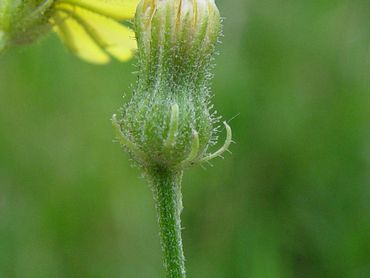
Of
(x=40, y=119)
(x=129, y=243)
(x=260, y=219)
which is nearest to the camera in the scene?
(x=260, y=219)

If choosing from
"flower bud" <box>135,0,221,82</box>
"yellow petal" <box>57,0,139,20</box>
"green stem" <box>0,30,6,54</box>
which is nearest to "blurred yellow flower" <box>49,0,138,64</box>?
"yellow petal" <box>57,0,139,20</box>

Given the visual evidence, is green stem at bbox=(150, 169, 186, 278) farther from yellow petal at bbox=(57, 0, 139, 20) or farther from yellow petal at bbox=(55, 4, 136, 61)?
yellow petal at bbox=(55, 4, 136, 61)

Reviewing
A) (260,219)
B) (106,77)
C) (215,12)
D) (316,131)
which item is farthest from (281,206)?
(215,12)

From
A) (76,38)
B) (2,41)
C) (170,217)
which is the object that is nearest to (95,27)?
(76,38)

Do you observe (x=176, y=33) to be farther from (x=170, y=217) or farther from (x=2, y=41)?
(x=2, y=41)

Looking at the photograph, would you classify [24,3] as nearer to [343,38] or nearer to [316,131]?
[316,131]

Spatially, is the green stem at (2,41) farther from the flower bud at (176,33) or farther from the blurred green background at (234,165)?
the blurred green background at (234,165)

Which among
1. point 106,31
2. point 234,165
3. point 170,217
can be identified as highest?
point 106,31
